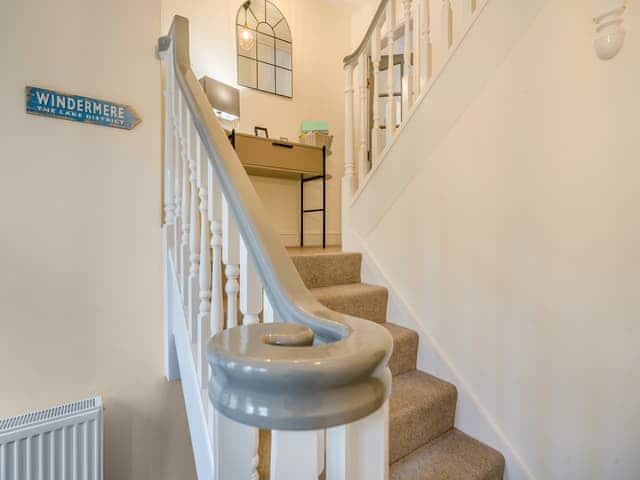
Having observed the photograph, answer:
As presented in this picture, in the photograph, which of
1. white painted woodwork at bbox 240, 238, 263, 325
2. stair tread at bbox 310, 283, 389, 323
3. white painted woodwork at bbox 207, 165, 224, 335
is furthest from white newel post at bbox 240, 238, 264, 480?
stair tread at bbox 310, 283, 389, 323

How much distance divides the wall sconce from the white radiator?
7.46ft

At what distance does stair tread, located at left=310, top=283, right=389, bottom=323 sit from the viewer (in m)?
1.45

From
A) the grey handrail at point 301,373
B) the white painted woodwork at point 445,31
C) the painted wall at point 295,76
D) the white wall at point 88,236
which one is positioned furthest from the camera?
the painted wall at point 295,76

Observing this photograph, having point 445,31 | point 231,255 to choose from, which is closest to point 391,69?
point 445,31

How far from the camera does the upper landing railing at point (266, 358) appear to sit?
1.06ft

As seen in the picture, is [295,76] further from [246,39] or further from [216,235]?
[216,235]

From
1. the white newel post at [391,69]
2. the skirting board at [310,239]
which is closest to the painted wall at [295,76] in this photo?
the skirting board at [310,239]

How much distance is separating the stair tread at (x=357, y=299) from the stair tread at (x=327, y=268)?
0.13 feet

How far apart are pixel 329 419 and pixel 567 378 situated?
1.13 meters

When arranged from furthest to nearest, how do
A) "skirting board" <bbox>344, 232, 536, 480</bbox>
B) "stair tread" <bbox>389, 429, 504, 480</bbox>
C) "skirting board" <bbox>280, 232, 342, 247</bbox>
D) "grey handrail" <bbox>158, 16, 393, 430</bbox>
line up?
1. "skirting board" <bbox>280, 232, 342, 247</bbox>
2. "skirting board" <bbox>344, 232, 536, 480</bbox>
3. "stair tread" <bbox>389, 429, 504, 480</bbox>
4. "grey handrail" <bbox>158, 16, 393, 430</bbox>

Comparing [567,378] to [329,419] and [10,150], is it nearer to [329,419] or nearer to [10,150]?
[329,419]

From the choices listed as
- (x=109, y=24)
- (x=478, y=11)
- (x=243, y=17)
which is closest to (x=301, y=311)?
(x=478, y=11)

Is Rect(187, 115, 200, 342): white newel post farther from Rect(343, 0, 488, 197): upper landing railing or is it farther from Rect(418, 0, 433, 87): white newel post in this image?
Rect(418, 0, 433, 87): white newel post

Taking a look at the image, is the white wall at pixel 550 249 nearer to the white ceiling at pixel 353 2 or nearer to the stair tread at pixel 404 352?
the stair tread at pixel 404 352
